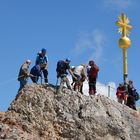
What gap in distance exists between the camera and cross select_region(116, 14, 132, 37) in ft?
124

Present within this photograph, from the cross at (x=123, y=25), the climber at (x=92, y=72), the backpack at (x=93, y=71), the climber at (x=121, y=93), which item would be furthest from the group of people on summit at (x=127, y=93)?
the cross at (x=123, y=25)

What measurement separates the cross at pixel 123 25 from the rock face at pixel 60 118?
10.6 m

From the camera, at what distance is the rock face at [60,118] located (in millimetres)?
25875

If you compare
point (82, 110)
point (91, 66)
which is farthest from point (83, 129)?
point (91, 66)

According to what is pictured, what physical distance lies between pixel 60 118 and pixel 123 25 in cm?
1289

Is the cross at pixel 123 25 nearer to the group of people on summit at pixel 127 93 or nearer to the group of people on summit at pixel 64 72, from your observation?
the group of people on summit at pixel 127 93

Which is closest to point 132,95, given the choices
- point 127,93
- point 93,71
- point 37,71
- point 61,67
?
point 127,93

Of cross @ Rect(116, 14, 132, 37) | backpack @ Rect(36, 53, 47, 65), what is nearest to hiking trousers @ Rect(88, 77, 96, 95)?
backpack @ Rect(36, 53, 47, 65)

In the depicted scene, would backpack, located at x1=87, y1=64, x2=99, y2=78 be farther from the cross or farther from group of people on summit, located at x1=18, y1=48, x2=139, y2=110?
the cross

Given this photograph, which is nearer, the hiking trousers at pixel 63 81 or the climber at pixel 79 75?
the hiking trousers at pixel 63 81

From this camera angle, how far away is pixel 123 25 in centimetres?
3778

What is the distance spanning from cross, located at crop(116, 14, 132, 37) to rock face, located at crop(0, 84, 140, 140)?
1059cm

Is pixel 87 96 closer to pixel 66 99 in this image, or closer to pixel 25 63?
pixel 66 99

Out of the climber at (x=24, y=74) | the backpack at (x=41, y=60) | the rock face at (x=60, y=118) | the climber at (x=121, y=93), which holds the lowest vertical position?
the rock face at (x=60, y=118)
